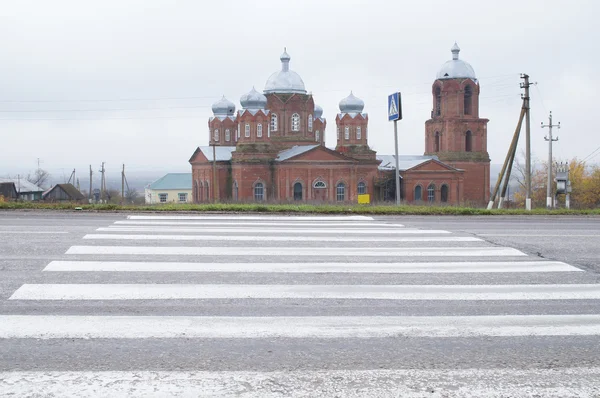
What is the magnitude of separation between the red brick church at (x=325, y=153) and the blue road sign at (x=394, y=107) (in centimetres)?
3164

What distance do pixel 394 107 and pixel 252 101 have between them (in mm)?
36404

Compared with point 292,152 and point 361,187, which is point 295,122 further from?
point 361,187

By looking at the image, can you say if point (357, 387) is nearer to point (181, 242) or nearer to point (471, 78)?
point (181, 242)

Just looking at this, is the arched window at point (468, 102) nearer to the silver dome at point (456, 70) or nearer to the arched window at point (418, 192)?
the silver dome at point (456, 70)

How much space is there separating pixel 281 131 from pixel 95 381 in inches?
2221

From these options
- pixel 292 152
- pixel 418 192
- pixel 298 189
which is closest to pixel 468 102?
pixel 418 192

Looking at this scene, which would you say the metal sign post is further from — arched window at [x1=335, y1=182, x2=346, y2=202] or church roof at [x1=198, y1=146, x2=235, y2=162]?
church roof at [x1=198, y1=146, x2=235, y2=162]

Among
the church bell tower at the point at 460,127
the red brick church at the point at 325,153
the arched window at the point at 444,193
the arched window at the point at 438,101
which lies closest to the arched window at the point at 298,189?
the red brick church at the point at 325,153

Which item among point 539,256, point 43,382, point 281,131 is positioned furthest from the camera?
point 281,131

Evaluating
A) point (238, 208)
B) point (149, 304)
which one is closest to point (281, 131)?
point (238, 208)

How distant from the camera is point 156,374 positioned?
4879 mm

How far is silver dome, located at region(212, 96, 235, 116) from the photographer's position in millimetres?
68625

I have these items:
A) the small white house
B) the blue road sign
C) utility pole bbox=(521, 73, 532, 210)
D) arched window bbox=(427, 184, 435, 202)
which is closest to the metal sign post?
the blue road sign

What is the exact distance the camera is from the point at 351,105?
60.5 m
